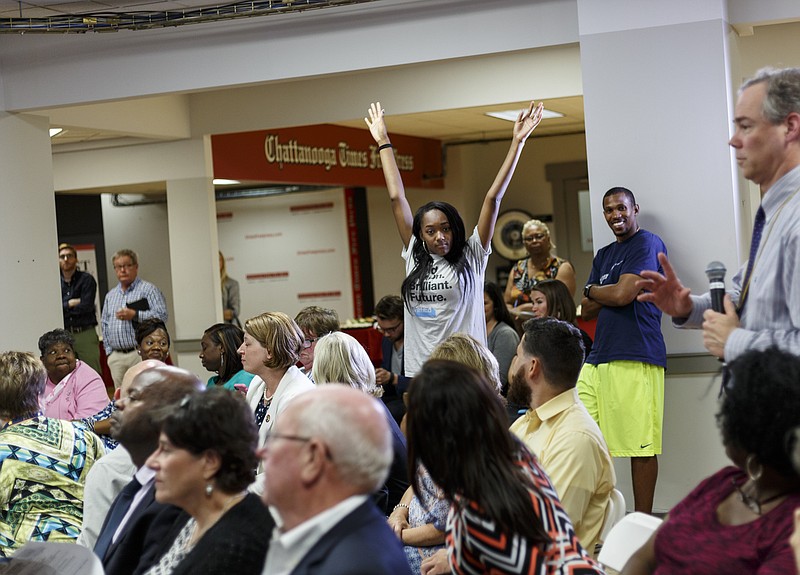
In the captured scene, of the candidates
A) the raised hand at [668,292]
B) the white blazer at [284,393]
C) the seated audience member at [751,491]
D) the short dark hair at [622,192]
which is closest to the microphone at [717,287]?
the raised hand at [668,292]

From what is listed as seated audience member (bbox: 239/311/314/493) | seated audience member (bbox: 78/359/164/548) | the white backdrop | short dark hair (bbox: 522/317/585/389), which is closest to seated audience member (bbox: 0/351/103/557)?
seated audience member (bbox: 78/359/164/548)

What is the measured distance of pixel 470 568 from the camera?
6.86 ft

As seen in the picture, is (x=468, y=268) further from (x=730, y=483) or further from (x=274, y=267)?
(x=274, y=267)

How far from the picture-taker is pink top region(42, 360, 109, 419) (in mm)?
5902

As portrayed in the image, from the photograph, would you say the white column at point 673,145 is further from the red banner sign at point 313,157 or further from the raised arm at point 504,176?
the red banner sign at point 313,157

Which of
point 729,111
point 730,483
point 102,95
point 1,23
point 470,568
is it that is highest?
point 1,23

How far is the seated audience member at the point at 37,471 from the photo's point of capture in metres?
3.48

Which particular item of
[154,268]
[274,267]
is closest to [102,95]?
[154,268]

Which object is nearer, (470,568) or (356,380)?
(470,568)

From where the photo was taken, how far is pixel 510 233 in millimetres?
15609

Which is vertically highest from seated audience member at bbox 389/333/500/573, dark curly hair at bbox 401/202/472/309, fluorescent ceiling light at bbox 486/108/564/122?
fluorescent ceiling light at bbox 486/108/564/122

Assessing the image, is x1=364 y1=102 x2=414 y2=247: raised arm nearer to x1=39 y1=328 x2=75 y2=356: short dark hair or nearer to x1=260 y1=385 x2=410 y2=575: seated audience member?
x1=39 y1=328 x2=75 y2=356: short dark hair

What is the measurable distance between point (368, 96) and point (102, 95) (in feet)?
9.41

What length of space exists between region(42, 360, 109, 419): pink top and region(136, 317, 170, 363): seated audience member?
1.76 feet
